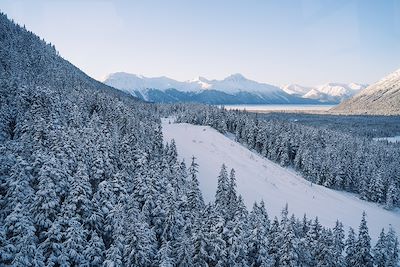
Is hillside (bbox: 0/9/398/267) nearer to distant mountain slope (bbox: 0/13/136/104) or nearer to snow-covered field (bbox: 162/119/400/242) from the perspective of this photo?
snow-covered field (bbox: 162/119/400/242)

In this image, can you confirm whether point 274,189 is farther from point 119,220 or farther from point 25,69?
point 25,69

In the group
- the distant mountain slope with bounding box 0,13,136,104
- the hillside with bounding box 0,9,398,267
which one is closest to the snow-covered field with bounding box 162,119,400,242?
the hillside with bounding box 0,9,398,267

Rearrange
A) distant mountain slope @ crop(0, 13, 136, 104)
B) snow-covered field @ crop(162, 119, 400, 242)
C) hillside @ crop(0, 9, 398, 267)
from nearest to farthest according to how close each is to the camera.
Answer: hillside @ crop(0, 9, 398, 267) < snow-covered field @ crop(162, 119, 400, 242) < distant mountain slope @ crop(0, 13, 136, 104)

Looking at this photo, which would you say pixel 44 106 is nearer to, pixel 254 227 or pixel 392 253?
pixel 254 227

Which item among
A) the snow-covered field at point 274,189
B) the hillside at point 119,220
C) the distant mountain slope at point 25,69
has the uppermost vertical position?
the distant mountain slope at point 25,69

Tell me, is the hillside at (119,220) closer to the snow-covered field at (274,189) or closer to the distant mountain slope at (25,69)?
the snow-covered field at (274,189)

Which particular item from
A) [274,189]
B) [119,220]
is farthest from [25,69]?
[119,220]

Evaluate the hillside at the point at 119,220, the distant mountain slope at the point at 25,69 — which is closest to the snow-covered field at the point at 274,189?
the hillside at the point at 119,220

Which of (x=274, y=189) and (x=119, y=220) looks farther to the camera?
(x=274, y=189)

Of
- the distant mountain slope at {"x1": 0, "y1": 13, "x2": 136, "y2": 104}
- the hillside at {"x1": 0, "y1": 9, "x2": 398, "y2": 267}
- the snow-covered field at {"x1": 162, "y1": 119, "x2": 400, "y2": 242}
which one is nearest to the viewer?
the hillside at {"x1": 0, "y1": 9, "x2": 398, "y2": 267}
